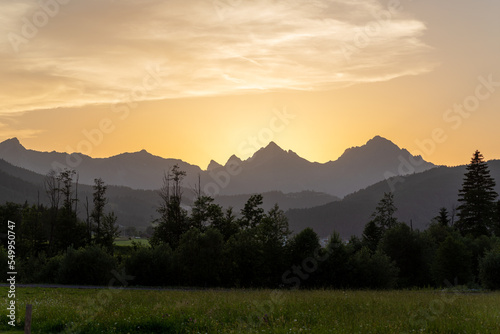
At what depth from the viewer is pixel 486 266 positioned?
49.3 meters

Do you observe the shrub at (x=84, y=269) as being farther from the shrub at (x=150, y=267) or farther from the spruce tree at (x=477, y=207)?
the spruce tree at (x=477, y=207)

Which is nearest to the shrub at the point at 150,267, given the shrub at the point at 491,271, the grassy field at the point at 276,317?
the grassy field at the point at 276,317

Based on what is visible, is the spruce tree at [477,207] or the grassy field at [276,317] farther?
the spruce tree at [477,207]

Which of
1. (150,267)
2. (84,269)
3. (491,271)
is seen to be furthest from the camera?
(150,267)

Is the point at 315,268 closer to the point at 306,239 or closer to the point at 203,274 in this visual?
the point at 306,239

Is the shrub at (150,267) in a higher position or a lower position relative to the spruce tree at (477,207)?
lower

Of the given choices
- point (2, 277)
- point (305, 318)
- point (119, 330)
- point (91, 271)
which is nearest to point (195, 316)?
point (119, 330)

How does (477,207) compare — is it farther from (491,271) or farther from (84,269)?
(84,269)

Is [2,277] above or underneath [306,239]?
underneath

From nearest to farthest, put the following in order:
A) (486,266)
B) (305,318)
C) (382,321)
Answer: (382,321) → (305,318) → (486,266)

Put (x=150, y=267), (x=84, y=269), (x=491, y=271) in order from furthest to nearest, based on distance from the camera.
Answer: (x=150, y=267) < (x=84, y=269) < (x=491, y=271)

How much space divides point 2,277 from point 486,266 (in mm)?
57849

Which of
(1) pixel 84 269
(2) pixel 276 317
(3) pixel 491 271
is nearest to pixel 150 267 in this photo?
(1) pixel 84 269

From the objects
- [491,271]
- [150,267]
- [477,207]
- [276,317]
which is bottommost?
[491,271]
